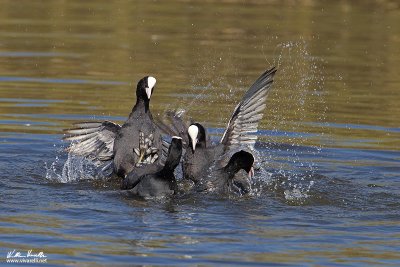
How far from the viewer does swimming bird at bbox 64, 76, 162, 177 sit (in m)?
8.70

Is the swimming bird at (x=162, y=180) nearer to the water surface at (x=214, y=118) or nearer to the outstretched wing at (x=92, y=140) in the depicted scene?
the water surface at (x=214, y=118)

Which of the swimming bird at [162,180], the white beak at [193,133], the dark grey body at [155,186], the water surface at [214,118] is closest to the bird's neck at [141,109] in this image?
the water surface at [214,118]

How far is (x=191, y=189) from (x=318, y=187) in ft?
3.49

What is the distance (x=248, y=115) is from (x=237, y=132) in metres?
0.19

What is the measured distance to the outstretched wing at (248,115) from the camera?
9039 mm

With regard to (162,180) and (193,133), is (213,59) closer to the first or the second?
(193,133)

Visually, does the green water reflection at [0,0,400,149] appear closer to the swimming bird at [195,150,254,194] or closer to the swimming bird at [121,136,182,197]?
the swimming bird at [195,150,254,194]

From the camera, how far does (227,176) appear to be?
8.20 metres

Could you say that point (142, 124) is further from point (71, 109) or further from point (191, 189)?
point (71, 109)

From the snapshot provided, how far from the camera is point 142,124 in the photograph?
8.88 meters

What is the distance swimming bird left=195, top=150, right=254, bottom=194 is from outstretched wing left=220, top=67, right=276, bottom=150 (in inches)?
29.6

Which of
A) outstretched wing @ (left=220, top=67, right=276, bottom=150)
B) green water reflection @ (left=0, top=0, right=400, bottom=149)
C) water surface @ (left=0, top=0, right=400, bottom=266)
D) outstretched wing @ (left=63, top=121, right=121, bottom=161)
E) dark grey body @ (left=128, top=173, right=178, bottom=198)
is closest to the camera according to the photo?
water surface @ (left=0, top=0, right=400, bottom=266)

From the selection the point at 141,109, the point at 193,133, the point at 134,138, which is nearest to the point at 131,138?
the point at 134,138

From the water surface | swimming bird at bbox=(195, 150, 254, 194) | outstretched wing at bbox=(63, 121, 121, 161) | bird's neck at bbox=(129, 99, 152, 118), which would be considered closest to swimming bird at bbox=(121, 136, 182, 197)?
the water surface
